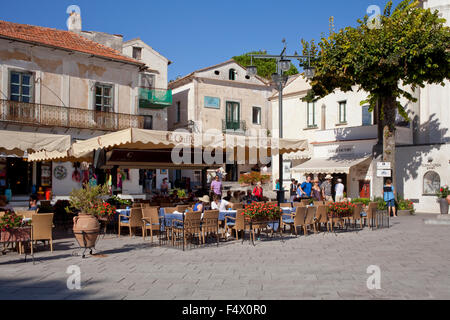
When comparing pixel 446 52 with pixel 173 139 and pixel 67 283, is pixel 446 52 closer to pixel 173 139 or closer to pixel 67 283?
pixel 173 139

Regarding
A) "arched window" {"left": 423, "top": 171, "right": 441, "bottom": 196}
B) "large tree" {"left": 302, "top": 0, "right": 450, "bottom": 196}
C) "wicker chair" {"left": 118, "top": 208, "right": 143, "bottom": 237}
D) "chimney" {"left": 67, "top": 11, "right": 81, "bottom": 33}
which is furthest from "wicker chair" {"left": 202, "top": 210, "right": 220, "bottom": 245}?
"chimney" {"left": 67, "top": 11, "right": 81, "bottom": 33}

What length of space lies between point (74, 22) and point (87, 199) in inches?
945

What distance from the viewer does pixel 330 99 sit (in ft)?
78.9

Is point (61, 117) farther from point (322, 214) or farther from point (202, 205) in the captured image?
point (322, 214)

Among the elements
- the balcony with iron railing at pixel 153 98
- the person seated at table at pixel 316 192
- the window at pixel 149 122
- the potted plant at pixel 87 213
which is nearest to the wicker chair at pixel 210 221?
the potted plant at pixel 87 213

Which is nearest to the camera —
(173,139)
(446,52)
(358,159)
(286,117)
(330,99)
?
(173,139)

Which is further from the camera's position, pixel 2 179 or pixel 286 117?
pixel 286 117

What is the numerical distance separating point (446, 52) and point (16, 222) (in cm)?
1494

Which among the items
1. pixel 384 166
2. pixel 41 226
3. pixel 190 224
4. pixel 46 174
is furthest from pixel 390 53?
pixel 46 174

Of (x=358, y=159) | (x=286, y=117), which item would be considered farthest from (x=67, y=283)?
(x=286, y=117)

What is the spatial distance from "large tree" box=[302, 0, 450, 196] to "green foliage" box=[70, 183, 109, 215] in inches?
455

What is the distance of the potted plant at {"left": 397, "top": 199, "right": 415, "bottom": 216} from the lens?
60.8ft

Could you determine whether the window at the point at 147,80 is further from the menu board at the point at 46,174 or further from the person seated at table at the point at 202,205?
the person seated at table at the point at 202,205
